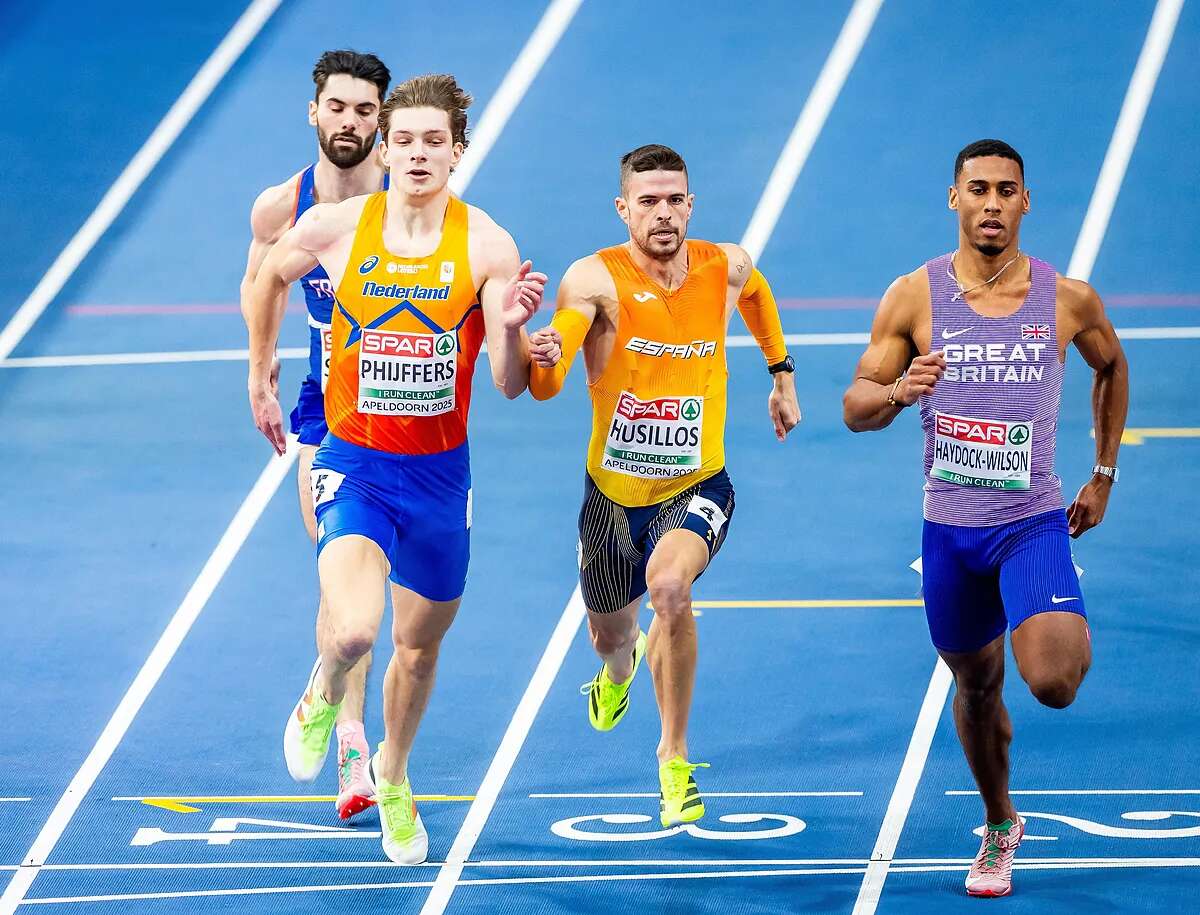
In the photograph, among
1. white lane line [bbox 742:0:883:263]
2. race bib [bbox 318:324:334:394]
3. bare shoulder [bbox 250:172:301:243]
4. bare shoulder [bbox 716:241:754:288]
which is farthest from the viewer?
white lane line [bbox 742:0:883:263]

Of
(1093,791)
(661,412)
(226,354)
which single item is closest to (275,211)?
(661,412)

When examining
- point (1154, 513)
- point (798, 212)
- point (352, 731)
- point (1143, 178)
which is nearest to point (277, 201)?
point (352, 731)

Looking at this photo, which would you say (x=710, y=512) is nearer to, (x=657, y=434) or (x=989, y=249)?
(x=657, y=434)

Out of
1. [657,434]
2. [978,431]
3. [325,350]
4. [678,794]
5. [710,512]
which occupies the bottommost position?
[678,794]

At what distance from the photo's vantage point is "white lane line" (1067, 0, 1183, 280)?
45.3ft

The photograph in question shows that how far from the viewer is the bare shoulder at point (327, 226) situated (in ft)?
22.9

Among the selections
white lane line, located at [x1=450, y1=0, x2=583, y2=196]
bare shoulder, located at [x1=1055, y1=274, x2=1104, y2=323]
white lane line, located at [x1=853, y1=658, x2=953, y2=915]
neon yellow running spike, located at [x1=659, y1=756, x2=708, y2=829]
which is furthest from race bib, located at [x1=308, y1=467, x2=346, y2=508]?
white lane line, located at [x1=450, y1=0, x2=583, y2=196]

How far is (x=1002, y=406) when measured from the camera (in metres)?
6.50

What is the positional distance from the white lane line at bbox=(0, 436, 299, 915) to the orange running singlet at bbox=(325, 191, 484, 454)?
74.5 inches

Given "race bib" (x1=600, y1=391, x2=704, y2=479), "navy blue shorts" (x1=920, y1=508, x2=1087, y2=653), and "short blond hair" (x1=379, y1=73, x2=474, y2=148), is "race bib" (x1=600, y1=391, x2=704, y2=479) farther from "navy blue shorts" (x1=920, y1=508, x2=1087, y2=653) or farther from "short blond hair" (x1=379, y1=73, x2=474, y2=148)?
"short blond hair" (x1=379, y1=73, x2=474, y2=148)

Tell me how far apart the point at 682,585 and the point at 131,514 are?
489 cm

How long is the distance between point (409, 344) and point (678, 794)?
5.90ft

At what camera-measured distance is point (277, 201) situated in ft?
26.0

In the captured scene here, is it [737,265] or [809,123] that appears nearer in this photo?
[737,265]
